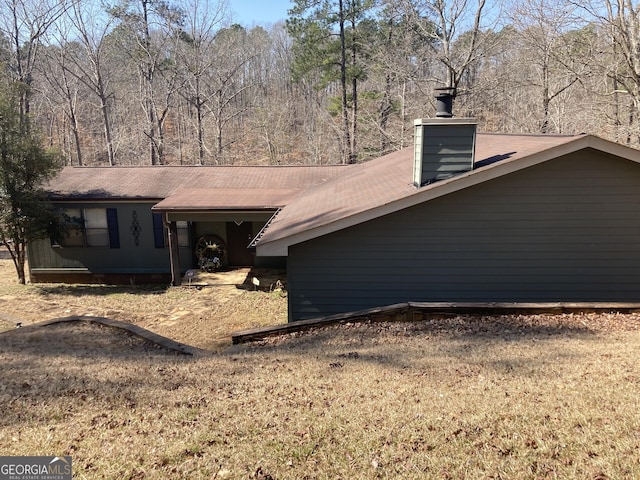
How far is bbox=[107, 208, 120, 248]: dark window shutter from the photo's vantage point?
14.1 meters

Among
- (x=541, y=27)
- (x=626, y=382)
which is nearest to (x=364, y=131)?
(x=541, y=27)

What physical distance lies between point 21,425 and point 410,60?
25.5m

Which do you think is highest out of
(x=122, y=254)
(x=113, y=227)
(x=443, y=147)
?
(x=443, y=147)

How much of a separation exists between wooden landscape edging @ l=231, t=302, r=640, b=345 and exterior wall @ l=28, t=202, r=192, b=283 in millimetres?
8058

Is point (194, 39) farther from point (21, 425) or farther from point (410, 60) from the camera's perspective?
point (21, 425)

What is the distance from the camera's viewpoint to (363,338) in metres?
6.57

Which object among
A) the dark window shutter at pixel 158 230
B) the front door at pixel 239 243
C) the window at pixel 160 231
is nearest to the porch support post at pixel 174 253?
the window at pixel 160 231

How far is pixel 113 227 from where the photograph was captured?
46.6 feet

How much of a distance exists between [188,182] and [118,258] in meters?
3.36

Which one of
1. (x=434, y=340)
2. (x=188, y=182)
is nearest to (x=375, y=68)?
(x=188, y=182)

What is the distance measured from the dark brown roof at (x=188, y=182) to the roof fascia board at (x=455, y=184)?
5.22 meters

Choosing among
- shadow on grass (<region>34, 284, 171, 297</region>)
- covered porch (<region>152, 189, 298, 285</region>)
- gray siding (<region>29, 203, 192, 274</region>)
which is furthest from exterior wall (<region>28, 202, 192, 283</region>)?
covered porch (<region>152, 189, 298, 285</region>)

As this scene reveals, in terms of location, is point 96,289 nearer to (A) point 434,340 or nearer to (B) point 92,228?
(B) point 92,228

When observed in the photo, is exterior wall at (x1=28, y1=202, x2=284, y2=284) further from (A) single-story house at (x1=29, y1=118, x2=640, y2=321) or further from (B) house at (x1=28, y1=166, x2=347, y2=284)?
(A) single-story house at (x1=29, y1=118, x2=640, y2=321)
